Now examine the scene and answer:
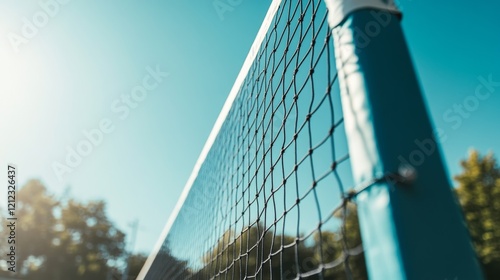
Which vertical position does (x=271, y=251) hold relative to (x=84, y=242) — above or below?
below

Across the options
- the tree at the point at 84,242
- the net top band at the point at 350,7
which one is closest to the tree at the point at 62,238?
the tree at the point at 84,242

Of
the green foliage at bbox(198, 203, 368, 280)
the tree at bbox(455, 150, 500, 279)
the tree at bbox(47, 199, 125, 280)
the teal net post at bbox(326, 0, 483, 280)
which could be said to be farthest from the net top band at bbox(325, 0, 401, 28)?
the tree at bbox(47, 199, 125, 280)

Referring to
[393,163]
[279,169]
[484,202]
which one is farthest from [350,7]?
[484,202]

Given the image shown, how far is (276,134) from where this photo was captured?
2084mm

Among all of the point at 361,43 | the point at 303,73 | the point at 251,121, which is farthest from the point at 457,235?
the point at 251,121

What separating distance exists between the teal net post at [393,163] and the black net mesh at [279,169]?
0.32 feet

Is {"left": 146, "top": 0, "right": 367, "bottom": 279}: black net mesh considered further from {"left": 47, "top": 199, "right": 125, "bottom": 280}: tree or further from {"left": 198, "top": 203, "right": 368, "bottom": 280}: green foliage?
{"left": 47, "top": 199, "right": 125, "bottom": 280}: tree

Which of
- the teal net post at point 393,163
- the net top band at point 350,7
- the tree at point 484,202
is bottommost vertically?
the teal net post at point 393,163

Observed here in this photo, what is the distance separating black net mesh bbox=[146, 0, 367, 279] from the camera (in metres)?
1.14

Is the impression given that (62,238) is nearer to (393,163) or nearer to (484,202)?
(484,202)

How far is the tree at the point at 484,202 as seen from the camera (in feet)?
52.2

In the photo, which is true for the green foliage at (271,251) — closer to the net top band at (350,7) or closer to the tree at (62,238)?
the net top band at (350,7)

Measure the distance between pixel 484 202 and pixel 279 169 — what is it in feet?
61.4

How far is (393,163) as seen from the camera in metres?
0.70
